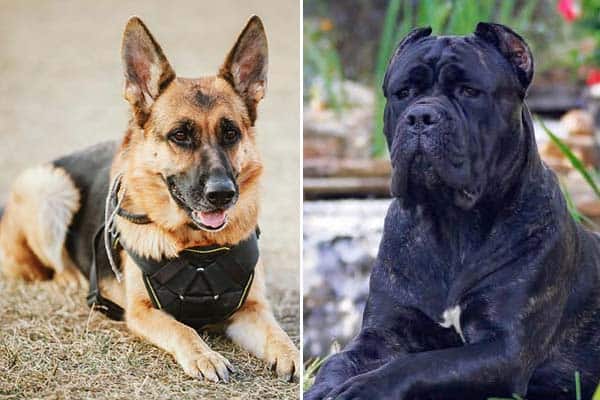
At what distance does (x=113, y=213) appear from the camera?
309 centimetres

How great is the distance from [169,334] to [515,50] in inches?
50.6

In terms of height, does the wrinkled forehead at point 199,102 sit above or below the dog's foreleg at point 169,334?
above

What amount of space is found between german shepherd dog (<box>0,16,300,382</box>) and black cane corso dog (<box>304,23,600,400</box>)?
1.56ft

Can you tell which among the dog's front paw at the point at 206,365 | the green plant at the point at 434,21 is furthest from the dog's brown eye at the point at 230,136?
the green plant at the point at 434,21

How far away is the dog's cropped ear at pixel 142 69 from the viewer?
2607mm

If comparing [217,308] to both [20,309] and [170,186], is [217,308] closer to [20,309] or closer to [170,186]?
[170,186]

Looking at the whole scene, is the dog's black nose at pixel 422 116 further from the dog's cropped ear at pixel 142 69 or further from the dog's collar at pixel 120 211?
the dog's collar at pixel 120 211

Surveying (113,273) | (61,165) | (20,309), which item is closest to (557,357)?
(113,273)

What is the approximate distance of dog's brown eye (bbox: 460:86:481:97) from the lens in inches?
89.9

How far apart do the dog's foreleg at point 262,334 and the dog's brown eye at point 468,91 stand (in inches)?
38.3

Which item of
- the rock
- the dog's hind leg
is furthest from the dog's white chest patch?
the rock

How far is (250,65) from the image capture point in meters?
2.76

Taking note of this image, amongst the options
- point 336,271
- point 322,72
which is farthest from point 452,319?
point 322,72

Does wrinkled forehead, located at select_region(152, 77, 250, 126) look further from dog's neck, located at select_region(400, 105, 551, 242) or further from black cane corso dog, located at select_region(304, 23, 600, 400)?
dog's neck, located at select_region(400, 105, 551, 242)
